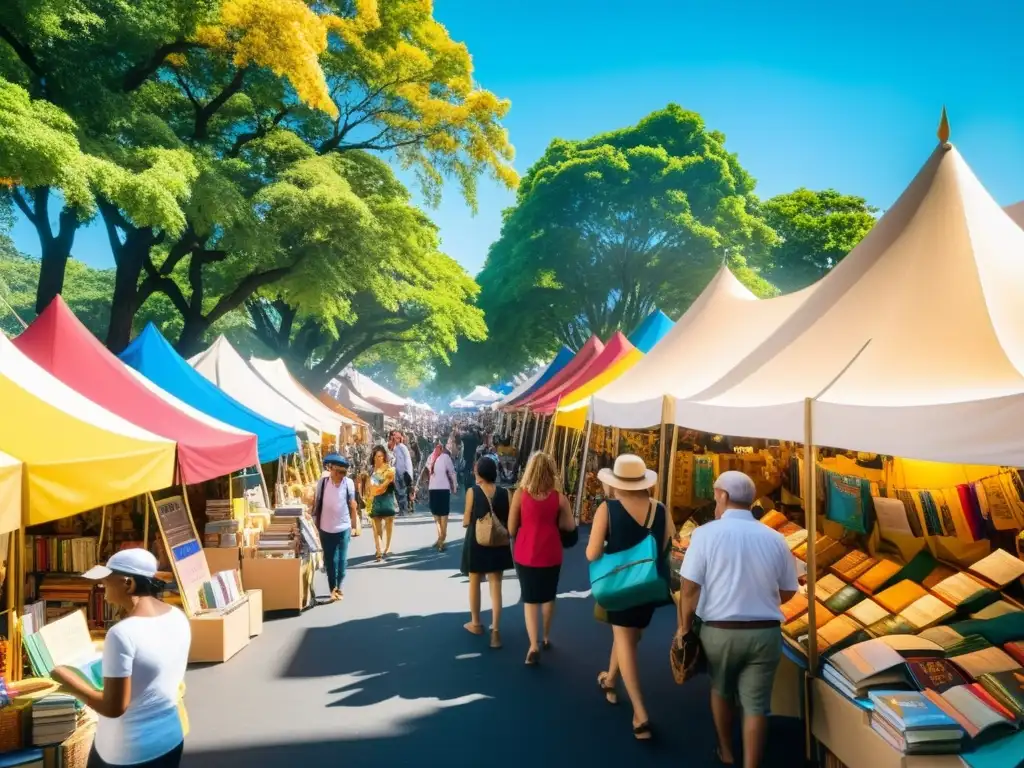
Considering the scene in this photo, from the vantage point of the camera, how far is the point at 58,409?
4660 millimetres

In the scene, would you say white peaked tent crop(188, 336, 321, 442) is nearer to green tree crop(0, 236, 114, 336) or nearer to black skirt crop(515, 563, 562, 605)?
black skirt crop(515, 563, 562, 605)

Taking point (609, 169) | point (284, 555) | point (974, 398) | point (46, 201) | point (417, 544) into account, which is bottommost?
point (417, 544)

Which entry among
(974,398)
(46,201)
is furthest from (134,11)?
(974,398)

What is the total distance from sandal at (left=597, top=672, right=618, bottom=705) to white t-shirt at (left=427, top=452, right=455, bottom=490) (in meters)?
5.96

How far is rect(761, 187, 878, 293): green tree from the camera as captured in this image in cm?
2955

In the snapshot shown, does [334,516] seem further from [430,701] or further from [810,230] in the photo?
[810,230]

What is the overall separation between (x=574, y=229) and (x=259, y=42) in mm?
14789

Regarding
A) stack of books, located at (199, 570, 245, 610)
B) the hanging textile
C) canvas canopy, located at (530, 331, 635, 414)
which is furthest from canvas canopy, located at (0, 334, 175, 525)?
canvas canopy, located at (530, 331, 635, 414)

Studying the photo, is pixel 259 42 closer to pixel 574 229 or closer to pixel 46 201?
pixel 46 201

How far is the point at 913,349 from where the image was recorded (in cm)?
451

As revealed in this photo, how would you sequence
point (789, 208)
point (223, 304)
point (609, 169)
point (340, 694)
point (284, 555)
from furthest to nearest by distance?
point (789, 208), point (609, 169), point (223, 304), point (284, 555), point (340, 694)

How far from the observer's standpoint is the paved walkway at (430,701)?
4.43 meters

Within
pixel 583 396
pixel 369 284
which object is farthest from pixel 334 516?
pixel 369 284

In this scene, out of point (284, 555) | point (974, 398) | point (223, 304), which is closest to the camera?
point (974, 398)
